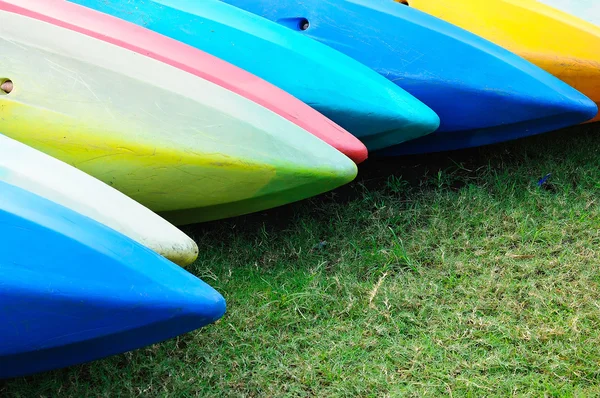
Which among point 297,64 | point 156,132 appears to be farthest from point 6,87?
point 297,64

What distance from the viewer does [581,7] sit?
11.5ft

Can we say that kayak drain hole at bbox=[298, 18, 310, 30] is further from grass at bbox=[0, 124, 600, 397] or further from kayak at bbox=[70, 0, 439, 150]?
grass at bbox=[0, 124, 600, 397]

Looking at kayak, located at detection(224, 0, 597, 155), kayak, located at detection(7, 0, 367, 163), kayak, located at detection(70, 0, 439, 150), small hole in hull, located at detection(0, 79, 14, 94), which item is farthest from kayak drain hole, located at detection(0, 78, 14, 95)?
kayak, located at detection(224, 0, 597, 155)

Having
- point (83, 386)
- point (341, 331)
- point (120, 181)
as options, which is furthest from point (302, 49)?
point (83, 386)

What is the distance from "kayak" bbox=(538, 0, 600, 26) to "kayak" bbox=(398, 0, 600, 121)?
0.35ft

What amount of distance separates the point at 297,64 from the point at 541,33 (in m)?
0.98

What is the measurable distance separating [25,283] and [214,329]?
69 centimetres

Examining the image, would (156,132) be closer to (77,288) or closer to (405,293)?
(77,288)

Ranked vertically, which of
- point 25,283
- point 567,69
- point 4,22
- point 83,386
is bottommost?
point 83,386

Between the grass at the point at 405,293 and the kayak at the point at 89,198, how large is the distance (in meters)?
0.34

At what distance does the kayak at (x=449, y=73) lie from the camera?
3100 mm

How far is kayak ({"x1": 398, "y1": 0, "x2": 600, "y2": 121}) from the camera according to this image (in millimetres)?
3285

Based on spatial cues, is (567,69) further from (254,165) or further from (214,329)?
(214,329)

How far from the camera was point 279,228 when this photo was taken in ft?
9.78
